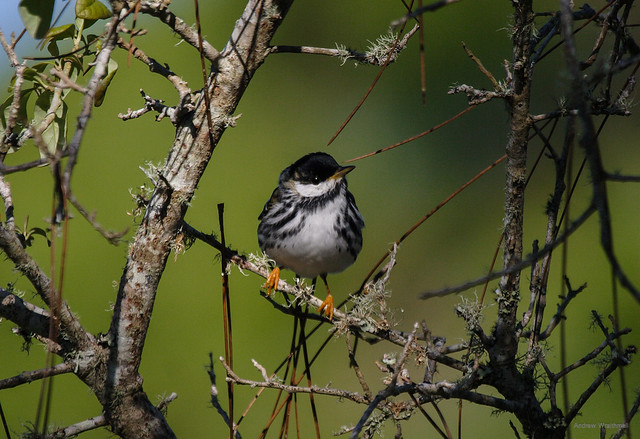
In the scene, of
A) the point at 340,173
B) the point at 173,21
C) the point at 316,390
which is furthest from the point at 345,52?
the point at 340,173

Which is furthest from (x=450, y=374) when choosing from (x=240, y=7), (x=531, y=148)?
(x=240, y=7)

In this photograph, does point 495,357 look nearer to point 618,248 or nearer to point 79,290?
point 618,248

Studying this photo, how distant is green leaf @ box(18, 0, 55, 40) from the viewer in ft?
5.38

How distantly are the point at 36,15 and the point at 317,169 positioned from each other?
2054 millimetres

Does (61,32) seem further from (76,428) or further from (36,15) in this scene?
(76,428)

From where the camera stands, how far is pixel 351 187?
554 centimetres

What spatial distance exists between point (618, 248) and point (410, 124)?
1964 mm

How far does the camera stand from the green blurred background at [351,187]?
13.4ft

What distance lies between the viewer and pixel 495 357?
199cm

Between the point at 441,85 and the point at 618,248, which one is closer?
the point at 618,248

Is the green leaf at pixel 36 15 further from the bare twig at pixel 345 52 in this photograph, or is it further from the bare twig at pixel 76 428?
the bare twig at pixel 76 428

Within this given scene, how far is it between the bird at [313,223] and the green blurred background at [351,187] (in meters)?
0.48

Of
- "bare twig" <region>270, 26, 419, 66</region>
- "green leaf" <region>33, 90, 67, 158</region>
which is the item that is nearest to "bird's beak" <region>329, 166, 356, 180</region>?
"bare twig" <region>270, 26, 419, 66</region>

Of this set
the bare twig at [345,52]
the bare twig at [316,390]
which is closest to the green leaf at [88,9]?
the bare twig at [345,52]
